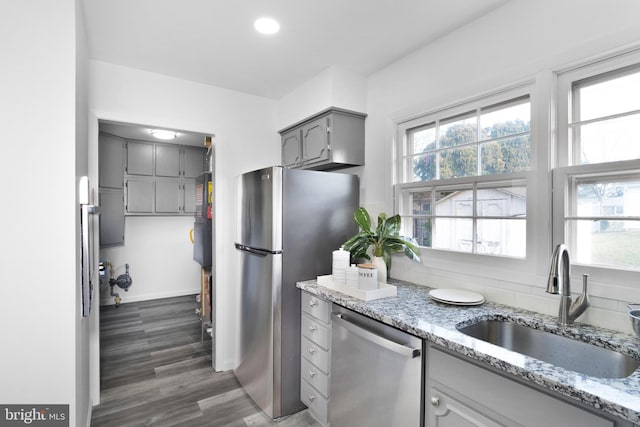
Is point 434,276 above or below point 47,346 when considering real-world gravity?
above

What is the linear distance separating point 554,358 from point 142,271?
17.3ft

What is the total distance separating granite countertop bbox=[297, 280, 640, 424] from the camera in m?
0.89

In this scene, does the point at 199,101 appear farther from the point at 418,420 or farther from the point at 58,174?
the point at 418,420

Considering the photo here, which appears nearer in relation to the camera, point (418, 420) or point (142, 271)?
point (418, 420)

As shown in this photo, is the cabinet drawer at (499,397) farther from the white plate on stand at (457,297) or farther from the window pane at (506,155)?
the window pane at (506,155)

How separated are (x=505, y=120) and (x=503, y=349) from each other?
132 centimetres

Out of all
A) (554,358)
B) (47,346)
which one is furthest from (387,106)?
(47,346)

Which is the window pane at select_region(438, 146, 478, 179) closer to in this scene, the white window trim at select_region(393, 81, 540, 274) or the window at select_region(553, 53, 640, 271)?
the white window trim at select_region(393, 81, 540, 274)

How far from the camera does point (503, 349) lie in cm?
119

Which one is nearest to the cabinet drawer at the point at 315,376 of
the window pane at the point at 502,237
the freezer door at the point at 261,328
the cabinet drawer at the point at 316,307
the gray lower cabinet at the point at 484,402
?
the freezer door at the point at 261,328

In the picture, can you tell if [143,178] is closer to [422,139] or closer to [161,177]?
[161,177]

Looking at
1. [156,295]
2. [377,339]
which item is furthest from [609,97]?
[156,295]

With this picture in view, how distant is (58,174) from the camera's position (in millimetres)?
1480

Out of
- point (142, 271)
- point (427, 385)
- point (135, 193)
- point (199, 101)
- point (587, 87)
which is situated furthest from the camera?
point (142, 271)
